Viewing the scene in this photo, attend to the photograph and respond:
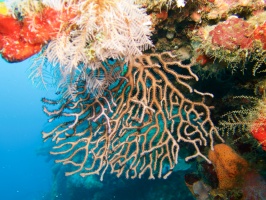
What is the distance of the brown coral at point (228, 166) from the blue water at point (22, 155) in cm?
907

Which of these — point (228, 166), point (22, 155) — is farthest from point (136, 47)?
point (22, 155)

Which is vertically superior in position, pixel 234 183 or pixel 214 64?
pixel 214 64

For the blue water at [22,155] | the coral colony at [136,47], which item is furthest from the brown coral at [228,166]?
the blue water at [22,155]

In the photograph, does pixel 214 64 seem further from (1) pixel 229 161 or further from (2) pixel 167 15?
(1) pixel 229 161

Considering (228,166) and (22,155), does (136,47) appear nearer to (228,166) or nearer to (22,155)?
(228,166)

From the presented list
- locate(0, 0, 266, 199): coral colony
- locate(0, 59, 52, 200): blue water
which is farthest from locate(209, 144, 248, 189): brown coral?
locate(0, 59, 52, 200): blue water

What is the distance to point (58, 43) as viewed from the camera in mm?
2225

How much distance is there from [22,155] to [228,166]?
50.2 metres

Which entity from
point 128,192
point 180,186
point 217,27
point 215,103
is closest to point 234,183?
point 215,103

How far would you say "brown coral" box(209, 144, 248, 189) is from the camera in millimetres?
3748

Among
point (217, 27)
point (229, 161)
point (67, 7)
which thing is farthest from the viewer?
point (229, 161)

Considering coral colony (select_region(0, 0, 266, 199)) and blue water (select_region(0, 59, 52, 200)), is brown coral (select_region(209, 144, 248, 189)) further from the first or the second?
blue water (select_region(0, 59, 52, 200))

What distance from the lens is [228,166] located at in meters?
3.76

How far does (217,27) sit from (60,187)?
14736mm
